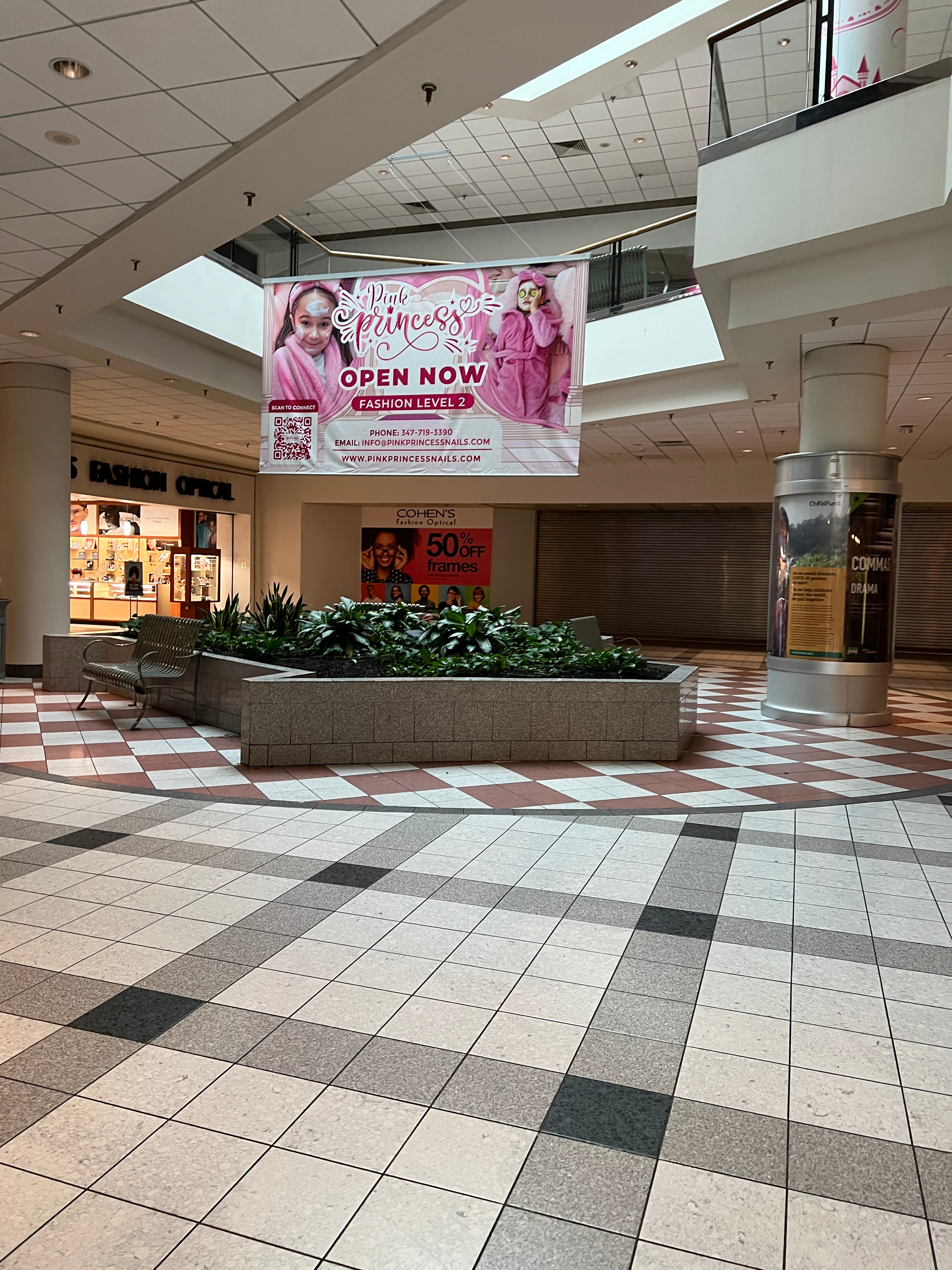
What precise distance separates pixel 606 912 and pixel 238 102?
427 cm

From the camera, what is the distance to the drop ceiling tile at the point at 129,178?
5.14 meters

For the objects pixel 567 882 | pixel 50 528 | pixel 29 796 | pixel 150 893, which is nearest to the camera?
pixel 150 893

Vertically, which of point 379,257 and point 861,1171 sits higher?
point 379,257

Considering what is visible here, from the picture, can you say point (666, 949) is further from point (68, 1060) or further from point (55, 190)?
point (55, 190)

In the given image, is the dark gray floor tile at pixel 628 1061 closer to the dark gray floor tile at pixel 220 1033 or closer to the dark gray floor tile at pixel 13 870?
the dark gray floor tile at pixel 220 1033

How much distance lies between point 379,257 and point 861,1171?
8.69 m

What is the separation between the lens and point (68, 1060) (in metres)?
2.41

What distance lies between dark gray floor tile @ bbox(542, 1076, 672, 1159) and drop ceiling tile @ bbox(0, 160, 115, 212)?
17.5 ft

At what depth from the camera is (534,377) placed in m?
6.95

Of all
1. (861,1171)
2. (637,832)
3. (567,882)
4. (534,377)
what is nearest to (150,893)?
(567,882)

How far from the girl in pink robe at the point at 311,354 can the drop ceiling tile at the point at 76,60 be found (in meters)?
3.11

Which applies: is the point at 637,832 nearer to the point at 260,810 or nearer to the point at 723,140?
the point at 260,810

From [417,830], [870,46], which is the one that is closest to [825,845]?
[417,830]

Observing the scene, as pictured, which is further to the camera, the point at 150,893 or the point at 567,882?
the point at 567,882
